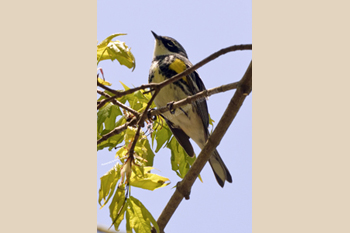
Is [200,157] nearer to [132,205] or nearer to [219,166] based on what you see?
[132,205]

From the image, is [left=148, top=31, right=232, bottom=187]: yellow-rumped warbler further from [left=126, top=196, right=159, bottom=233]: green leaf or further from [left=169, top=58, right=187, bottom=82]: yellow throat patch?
[left=126, top=196, right=159, bottom=233]: green leaf

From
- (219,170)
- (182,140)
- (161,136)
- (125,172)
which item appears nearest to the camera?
(125,172)

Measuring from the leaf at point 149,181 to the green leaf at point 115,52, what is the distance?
1.40 ft

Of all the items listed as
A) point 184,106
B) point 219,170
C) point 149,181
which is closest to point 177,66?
point 184,106

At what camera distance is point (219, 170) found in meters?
1.97

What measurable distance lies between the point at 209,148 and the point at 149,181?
31 cm

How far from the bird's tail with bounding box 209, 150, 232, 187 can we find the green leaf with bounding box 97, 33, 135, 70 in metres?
0.84

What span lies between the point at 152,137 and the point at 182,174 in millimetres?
220

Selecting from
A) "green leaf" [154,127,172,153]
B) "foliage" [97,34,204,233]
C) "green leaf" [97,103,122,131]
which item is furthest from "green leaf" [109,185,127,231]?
"green leaf" [154,127,172,153]

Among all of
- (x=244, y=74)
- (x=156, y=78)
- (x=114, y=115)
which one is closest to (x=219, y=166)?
(x=156, y=78)

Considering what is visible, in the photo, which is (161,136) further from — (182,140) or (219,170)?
(219,170)

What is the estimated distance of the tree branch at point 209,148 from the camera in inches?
45.9

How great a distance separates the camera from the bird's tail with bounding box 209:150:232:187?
6.20 ft

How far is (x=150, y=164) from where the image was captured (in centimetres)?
139
